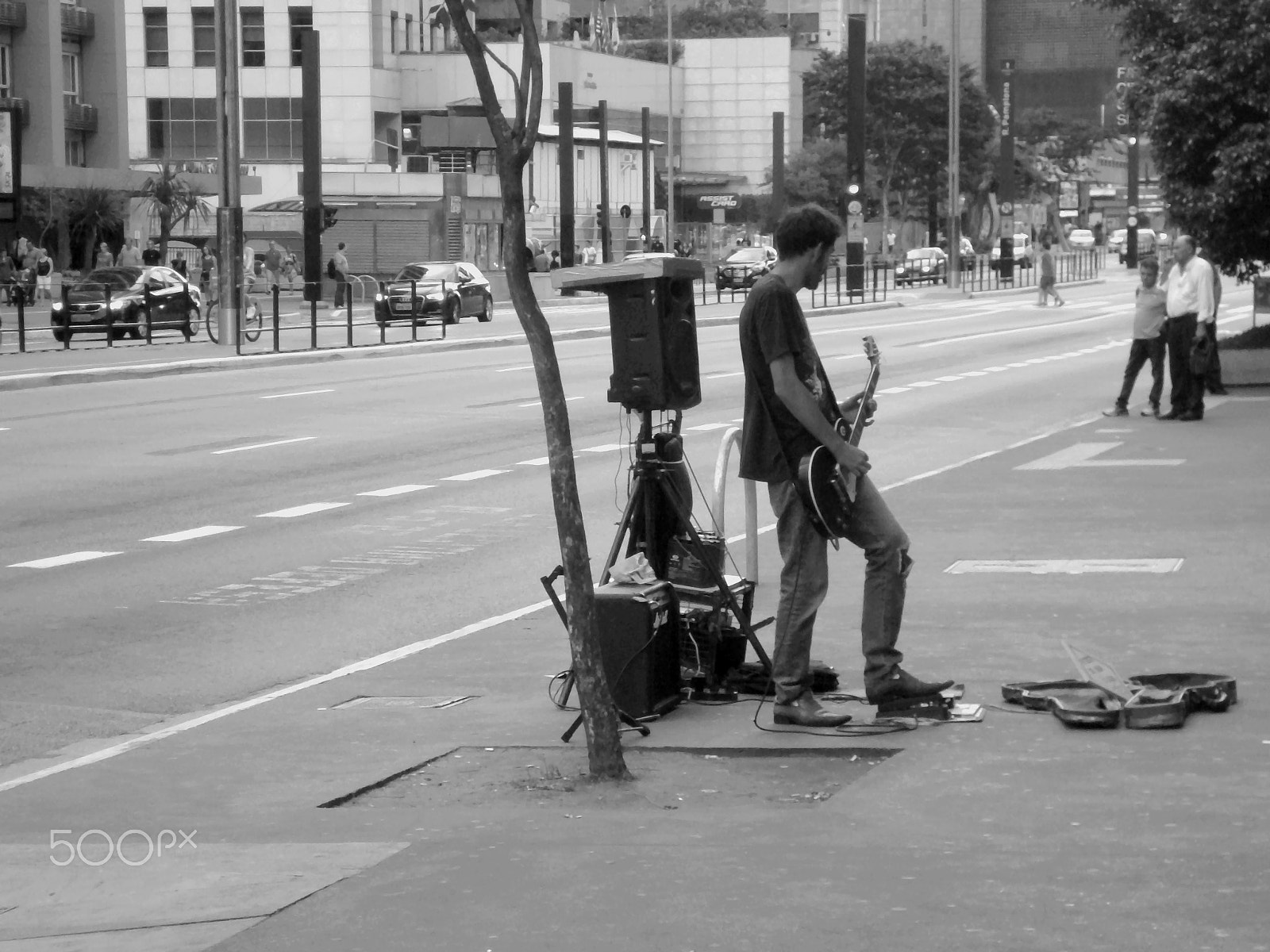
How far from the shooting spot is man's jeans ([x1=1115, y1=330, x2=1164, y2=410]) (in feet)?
67.1

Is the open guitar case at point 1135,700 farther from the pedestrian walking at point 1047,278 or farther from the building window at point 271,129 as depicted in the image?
the building window at point 271,129

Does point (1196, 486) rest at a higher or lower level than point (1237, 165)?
lower

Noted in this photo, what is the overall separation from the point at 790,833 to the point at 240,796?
2.01m

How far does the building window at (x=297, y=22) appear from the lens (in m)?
87.1

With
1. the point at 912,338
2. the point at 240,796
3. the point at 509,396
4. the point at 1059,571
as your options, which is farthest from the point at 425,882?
the point at 912,338

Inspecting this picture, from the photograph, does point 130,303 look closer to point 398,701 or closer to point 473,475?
point 473,475

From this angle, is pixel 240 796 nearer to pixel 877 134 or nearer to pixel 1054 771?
pixel 1054 771

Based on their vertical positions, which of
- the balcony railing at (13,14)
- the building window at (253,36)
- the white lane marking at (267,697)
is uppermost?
the building window at (253,36)

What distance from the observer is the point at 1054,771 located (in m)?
6.46

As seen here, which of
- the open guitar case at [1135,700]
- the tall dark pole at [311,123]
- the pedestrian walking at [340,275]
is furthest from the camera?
the pedestrian walking at [340,275]

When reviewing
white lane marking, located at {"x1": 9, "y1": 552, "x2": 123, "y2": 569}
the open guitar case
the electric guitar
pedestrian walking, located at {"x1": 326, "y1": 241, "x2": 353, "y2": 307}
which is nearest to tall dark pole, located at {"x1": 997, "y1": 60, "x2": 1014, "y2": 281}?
pedestrian walking, located at {"x1": 326, "y1": 241, "x2": 353, "y2": 307}

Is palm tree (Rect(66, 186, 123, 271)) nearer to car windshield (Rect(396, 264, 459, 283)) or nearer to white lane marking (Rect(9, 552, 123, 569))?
car windshield (Rect(396, 264, 459, 283))

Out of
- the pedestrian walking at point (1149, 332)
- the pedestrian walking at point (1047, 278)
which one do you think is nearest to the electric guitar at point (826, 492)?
the pedestrian walking at point (1149, 332)

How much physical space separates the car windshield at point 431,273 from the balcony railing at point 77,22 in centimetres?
3156
